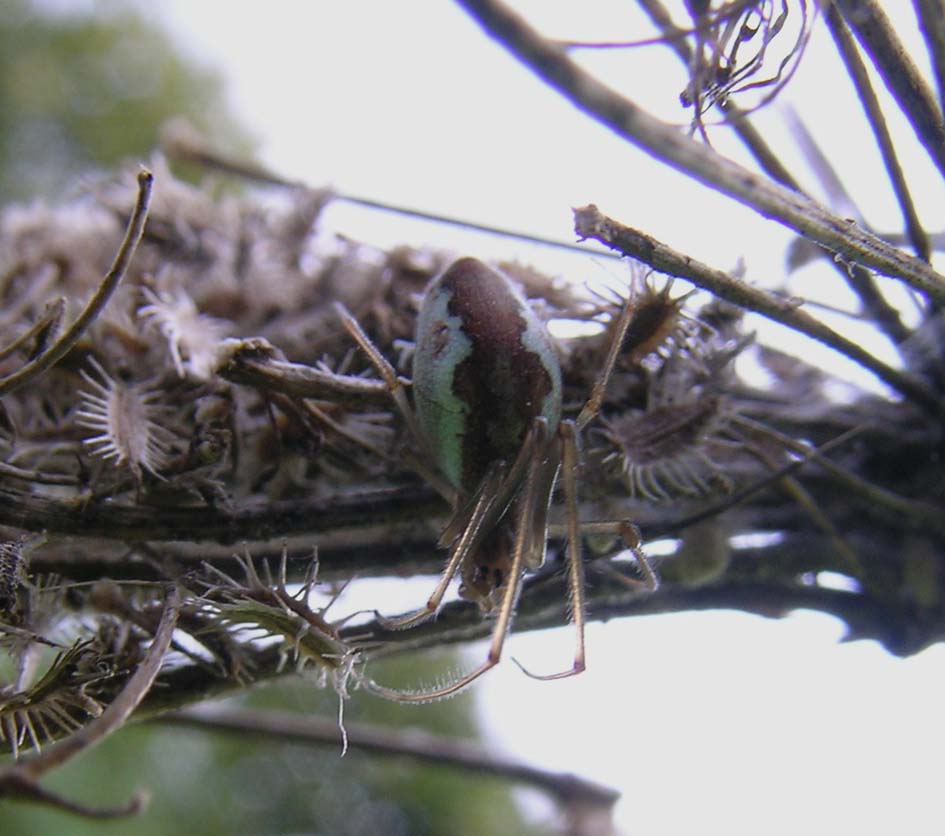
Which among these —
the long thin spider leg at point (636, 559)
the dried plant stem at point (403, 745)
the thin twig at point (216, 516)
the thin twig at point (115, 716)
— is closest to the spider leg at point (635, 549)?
the long thin spider leg at point (636, 559)

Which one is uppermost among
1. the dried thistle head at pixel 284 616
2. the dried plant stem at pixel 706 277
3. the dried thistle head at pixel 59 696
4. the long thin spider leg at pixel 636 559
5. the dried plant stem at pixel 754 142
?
the dried plant stem at pixel 754 142

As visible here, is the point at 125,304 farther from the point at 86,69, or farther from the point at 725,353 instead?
the point at 86,69

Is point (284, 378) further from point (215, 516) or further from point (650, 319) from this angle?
point (650, 319)

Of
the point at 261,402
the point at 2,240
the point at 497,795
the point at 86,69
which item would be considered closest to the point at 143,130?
the point at 86,69

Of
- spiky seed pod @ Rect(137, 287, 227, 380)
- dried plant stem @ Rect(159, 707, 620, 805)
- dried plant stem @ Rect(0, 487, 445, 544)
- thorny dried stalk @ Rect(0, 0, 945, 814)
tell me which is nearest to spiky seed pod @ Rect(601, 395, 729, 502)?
thorny dried stalk @ Rect(0, 0, 945, 814)

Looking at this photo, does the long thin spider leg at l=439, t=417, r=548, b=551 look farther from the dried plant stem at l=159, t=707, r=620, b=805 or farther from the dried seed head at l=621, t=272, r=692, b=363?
the dried plant stem at l=159, t=707, r=620, b=805

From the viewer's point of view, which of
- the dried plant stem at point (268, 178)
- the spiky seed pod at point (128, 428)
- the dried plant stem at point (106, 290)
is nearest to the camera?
the dried plant stem at point (106, 290)

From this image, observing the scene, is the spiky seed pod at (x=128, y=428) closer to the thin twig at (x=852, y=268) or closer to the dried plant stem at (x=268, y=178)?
the dried plant stem at (x=268, y=178)
